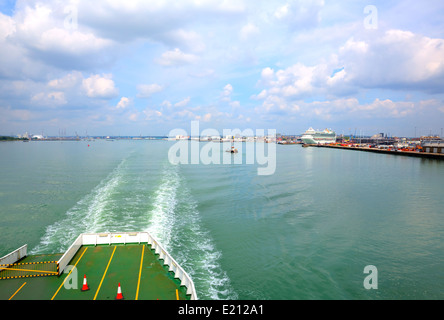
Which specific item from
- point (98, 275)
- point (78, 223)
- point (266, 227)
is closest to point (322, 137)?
point (266, 227)

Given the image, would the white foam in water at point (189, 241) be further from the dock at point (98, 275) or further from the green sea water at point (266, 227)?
the dock at point (98, 275)

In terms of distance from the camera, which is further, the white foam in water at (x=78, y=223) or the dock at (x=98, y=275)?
the white foam in water at (x=78, y=223)

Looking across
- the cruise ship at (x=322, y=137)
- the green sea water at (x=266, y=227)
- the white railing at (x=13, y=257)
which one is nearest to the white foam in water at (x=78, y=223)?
the green sea water at (x=266, y=227)

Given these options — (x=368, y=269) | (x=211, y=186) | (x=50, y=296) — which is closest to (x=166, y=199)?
(x=211, y=186)

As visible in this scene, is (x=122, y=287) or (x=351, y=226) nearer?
(x=122, y=287)

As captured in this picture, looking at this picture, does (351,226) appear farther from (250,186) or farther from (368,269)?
(250,186)

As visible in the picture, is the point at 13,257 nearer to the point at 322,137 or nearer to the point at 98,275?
the point at 98,275
